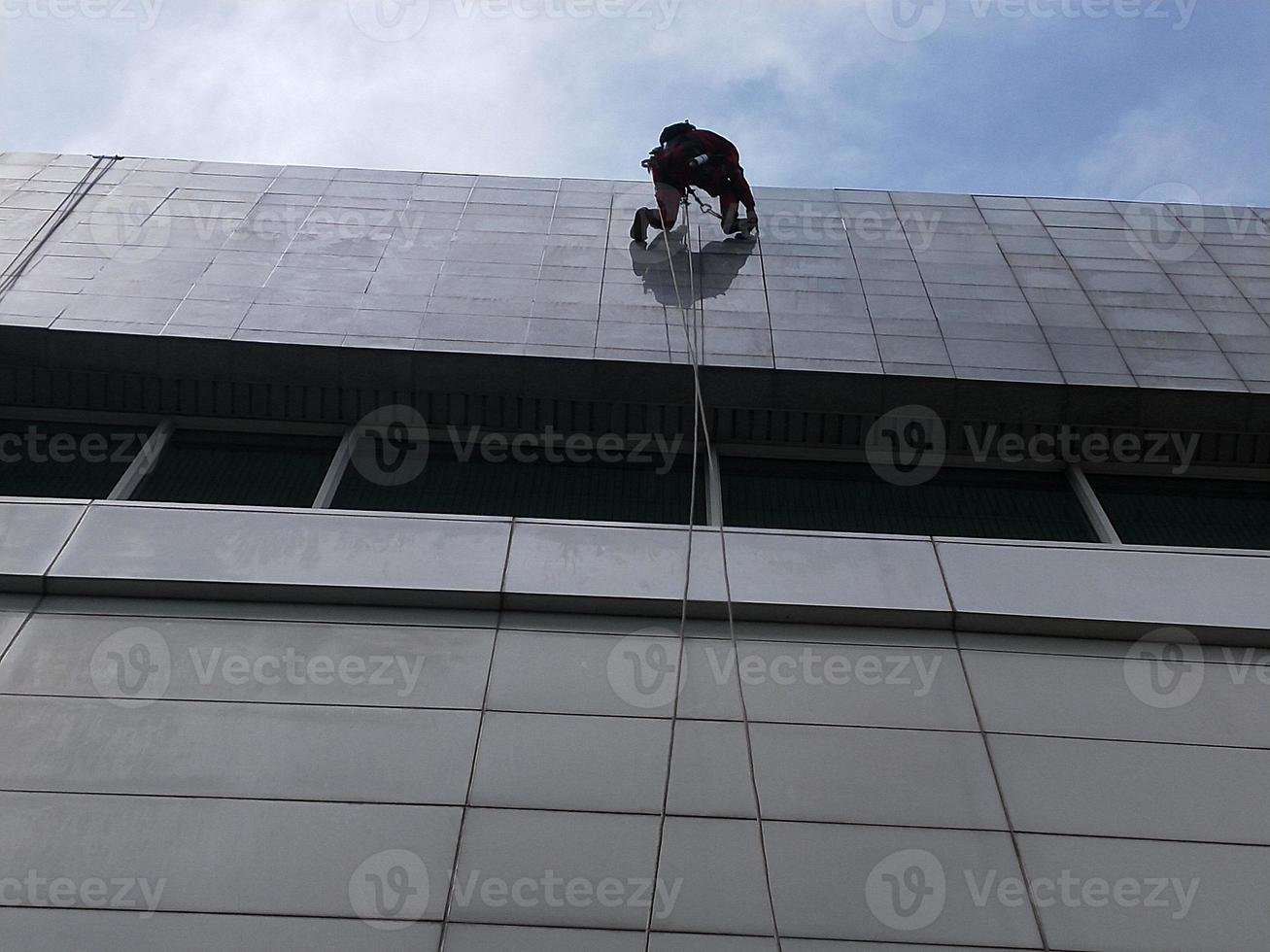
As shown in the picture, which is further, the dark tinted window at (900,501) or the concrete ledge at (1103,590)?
the dark tinted window at (900,501)

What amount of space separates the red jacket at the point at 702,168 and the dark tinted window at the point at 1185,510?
4.01m

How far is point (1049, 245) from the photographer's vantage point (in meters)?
8.75

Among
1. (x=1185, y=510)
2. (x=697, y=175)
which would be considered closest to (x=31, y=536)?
(x=697, y=175)

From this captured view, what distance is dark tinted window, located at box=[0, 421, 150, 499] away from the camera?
642 centimetres

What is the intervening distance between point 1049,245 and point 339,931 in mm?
7735

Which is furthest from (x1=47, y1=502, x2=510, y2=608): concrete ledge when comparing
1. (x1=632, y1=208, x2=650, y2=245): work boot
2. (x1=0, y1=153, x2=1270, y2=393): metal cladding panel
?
(x1=632, y1=208, x2=650, y2=245): work boot

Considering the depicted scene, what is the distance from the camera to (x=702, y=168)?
8945mm

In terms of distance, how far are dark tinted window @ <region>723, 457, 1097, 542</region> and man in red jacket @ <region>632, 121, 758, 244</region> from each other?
114 inches

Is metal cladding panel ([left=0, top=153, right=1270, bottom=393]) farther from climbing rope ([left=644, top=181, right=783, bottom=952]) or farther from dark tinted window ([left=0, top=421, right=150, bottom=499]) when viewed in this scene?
dark tinted window ([left=0, top=421, right=150, bottom=499])

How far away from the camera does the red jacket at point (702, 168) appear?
8922 millimetres

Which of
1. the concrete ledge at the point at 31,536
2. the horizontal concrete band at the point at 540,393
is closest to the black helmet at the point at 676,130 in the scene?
the horizontal concrete band at the point at 540,393

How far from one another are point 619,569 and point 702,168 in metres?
4.82

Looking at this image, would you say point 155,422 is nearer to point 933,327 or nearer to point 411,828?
point 411,828

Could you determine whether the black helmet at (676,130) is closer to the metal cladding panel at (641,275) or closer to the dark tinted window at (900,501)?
the metal cladding panel at (641,275)
